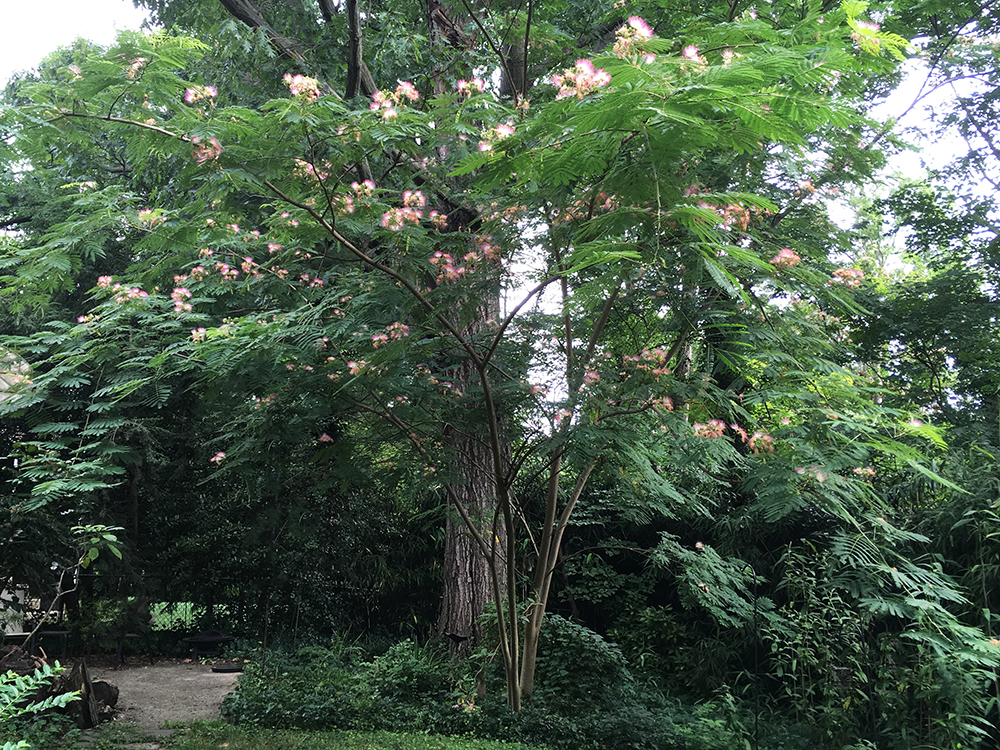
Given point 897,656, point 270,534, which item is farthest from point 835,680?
point 270,534

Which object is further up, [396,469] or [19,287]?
[19,287]

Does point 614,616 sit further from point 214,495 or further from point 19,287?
point 19,287

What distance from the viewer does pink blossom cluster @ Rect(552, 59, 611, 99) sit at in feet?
9.22

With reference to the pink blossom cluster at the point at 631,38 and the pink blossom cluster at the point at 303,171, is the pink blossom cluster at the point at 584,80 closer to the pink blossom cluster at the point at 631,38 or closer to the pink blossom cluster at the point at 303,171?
the pink blossom cluster at the point at 631,38

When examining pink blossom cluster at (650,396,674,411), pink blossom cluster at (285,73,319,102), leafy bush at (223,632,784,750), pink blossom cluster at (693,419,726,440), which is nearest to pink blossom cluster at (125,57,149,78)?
pink blossom cluster at (285,73,319,102)

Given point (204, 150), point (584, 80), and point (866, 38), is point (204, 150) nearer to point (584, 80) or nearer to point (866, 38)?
point (584, 80)

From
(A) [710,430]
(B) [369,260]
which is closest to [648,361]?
(A) [710,430]

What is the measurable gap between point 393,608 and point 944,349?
7.04 metres

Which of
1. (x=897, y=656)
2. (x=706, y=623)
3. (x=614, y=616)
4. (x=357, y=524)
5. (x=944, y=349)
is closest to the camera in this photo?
(x=897, y=656)

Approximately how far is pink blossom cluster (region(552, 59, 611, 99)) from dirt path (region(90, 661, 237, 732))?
558 centimetres

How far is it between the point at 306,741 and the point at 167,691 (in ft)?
10.4

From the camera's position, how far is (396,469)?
5035mm

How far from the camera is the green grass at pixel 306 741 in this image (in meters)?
4.46

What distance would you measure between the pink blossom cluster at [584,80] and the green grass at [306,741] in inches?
146
